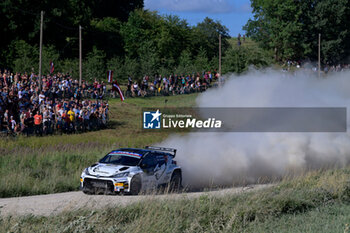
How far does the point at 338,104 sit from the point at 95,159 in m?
11.7

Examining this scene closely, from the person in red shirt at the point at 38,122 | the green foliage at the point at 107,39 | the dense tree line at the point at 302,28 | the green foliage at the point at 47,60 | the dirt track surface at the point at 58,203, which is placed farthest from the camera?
the dense tree line at the point at 302,28

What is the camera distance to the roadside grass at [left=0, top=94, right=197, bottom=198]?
685 inches

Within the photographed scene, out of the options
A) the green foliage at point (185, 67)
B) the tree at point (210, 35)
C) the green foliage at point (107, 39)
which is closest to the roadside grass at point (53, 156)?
the green foliage at point (107, 39)

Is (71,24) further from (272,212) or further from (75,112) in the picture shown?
(272,212)

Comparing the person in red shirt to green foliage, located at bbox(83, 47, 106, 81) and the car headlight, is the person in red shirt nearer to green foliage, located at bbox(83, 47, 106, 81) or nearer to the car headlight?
the car headlight

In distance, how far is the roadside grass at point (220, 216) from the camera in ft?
33.1

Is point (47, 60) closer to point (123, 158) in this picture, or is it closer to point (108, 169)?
point (123, 158)

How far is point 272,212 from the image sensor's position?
1306cm

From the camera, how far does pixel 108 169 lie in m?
16.5

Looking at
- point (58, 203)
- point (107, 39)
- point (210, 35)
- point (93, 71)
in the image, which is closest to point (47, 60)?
point (93, 71)

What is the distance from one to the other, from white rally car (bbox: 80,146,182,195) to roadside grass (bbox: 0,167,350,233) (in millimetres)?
3247

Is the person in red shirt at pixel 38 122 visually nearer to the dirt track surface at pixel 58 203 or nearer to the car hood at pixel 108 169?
the dirt track surface at pixel 58 203

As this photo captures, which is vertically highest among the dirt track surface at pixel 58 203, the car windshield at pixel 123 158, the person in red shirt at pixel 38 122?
the person in red shirt at pixel 38 122

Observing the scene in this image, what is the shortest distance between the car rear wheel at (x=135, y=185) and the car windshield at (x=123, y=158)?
2.28 ft
